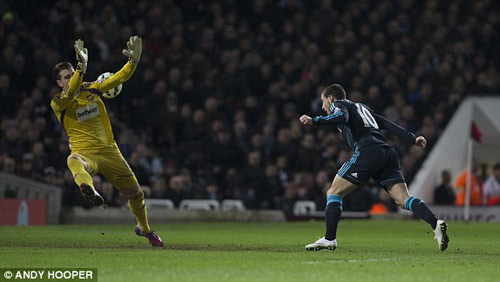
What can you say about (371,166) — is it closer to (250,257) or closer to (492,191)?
(250,257)

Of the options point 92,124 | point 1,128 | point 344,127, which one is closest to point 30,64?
point 1,128

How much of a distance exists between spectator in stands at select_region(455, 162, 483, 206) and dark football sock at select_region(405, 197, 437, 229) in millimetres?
15049

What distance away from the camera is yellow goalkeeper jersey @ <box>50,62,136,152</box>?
11.8 metres

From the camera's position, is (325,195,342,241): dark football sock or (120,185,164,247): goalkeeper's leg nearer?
(325,195,342,241): dark football sock

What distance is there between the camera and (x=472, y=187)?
1057 inches

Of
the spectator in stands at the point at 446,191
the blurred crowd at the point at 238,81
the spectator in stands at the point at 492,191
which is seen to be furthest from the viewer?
the spectator in stands at the point at 492,191

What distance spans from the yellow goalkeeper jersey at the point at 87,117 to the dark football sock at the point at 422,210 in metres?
3.83

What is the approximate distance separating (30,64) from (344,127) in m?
12.2

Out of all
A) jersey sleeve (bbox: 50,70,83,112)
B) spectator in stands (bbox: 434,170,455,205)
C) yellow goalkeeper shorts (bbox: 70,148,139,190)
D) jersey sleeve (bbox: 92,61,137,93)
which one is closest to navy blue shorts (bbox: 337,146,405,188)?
yellow goalkeeper shorts (bbox: 70,148,139,190)

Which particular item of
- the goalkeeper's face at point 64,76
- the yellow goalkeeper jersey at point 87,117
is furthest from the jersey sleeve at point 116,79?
the goalkeeper's face at point 64,76

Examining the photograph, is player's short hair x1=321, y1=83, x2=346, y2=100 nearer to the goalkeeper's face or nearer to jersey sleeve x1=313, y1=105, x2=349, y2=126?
jersey sleeve x1=313, y1=105, x2=349, y2=126

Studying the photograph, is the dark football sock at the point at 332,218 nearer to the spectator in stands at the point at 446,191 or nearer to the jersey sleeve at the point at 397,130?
the jersey sleeve at the point at 397,130

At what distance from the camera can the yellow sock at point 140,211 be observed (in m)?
12.1

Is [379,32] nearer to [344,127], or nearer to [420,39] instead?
[420,39]
